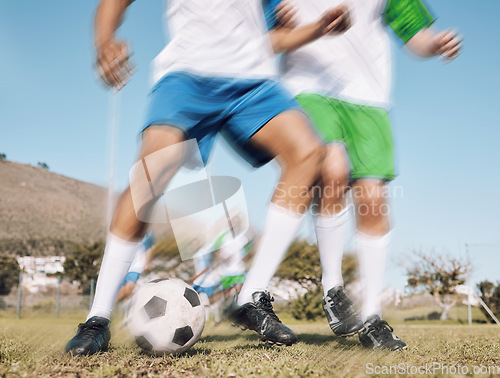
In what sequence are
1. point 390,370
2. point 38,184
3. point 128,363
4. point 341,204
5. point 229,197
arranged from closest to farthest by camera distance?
point 390,370, point 128,363, point 341,204, point 229,197, point 38,184

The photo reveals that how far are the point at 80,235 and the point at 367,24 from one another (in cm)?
4974

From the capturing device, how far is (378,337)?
7.84 feet

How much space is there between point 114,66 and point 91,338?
121 centimetres

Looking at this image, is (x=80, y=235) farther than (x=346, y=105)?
Yes

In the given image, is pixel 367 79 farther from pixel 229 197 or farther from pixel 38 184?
pixel 38 184

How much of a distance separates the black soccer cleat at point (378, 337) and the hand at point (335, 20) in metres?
1.60

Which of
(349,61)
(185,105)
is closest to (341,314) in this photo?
(185,105)

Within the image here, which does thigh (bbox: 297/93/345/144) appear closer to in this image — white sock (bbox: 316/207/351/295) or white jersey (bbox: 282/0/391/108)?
white jersey (bbox: 282/0/391/108)

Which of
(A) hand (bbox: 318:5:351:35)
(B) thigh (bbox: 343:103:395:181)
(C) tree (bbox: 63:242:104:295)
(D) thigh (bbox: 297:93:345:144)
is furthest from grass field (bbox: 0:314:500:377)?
(C) tree (bbox: 63:242:104:295)

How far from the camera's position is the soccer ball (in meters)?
1.97

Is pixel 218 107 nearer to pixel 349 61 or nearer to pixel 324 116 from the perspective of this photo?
pixel 324 116

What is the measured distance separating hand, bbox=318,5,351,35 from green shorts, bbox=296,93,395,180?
0.66 m

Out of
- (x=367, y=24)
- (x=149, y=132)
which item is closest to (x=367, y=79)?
(x=367, y=24)

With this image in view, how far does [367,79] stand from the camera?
3236 mm
